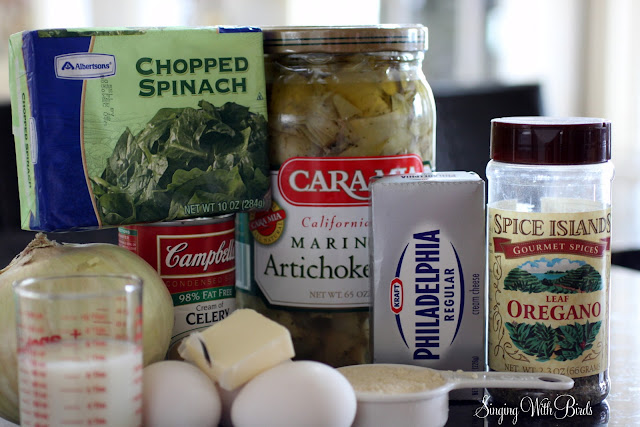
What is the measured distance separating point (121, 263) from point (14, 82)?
0.20 m

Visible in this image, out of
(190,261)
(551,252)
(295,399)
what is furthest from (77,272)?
(551,252)

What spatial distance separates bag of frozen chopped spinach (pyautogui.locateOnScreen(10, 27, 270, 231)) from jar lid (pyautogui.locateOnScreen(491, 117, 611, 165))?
0.85ft

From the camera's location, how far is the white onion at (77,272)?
694mm

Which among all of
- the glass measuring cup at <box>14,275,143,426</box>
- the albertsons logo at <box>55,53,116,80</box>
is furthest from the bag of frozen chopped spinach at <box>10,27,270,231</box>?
the glass measuring cup at <box>14,275,143,426</box>

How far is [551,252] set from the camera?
73cm

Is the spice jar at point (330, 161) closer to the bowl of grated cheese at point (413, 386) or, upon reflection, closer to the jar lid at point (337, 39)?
the jar lid at point (337, 39)

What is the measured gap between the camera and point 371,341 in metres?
0.80

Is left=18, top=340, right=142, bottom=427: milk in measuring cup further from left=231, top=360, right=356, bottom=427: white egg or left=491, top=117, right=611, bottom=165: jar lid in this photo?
left=491, top=117, right=611, bottom=165: jar lid

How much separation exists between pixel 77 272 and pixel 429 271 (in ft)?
1.07

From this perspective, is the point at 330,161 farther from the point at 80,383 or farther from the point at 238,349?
the point at 80,383

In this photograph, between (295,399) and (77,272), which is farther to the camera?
(77,272)

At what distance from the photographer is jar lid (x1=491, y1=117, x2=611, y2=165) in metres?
0.72

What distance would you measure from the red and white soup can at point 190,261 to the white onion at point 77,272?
38 mm

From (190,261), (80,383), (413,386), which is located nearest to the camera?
(80,383)
